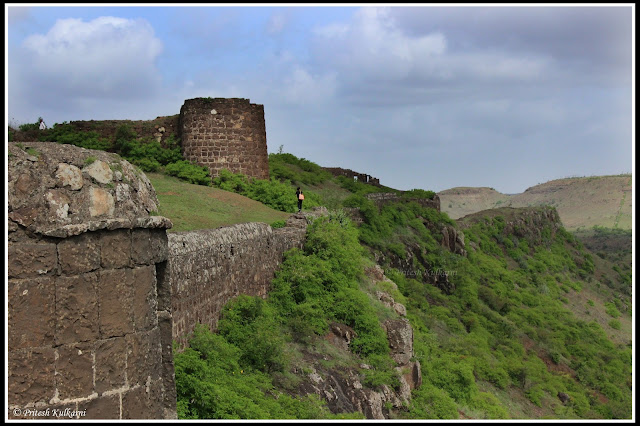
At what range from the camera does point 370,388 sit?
12539mm

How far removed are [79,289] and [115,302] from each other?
235 millimetres

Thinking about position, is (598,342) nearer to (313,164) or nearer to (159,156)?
(313,164)

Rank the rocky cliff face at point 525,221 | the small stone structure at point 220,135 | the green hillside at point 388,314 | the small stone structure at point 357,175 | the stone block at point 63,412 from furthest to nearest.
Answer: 1. the rocky cliff face at point 525,221
2. the small stone structure at point 357,175
3. the small stone structure at point 220,135
4. the green hillside at point 388,314
5. the stone block at point 63,412

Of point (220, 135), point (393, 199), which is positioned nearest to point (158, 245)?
point (220, 135)

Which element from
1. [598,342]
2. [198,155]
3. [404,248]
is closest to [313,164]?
[404,248]

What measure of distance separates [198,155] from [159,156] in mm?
1152

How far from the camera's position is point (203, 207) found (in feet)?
55.4

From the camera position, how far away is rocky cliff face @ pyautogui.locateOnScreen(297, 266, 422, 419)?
1142 cm

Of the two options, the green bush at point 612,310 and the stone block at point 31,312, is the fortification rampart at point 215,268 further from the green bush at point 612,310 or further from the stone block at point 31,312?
the green bush at point 612,310

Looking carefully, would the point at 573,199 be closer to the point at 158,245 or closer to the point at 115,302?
the point at 158,245

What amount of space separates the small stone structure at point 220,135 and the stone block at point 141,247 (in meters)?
18.2

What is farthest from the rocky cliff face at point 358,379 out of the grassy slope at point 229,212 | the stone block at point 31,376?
the stone block at point 31,376

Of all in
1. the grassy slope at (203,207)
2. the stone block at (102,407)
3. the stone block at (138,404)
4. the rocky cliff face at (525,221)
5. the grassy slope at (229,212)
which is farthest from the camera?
the rocky cliff face at (525,221)

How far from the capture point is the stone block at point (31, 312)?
13.3 ft
